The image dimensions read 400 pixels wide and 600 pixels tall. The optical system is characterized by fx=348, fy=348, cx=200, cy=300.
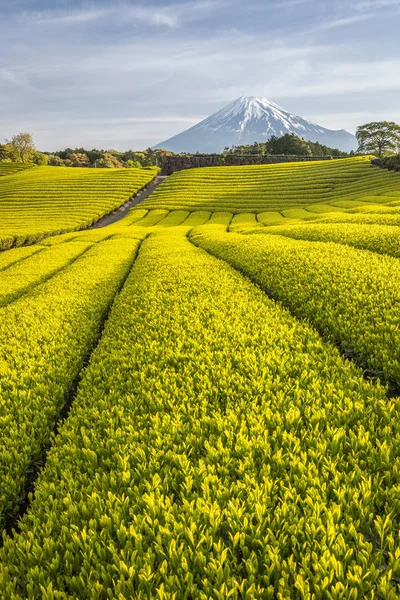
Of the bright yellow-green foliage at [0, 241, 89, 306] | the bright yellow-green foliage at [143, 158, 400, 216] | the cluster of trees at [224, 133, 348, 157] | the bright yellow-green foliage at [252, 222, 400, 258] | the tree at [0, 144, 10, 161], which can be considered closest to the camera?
the bright yellow-green foliage at [252, 222, 400, 258]

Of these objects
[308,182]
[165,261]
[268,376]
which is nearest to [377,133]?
[308,182]

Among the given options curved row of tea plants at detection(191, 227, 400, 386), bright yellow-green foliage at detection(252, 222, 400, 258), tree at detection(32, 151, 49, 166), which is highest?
tree at detection(32, 151, 49, 166)

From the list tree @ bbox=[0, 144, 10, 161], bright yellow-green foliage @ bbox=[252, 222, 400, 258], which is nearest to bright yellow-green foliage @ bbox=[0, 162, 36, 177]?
tree @ bbox=[0, 144, 10, 161]

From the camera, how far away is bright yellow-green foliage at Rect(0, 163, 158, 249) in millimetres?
43625

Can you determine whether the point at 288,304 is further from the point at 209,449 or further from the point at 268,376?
the point at 209,449

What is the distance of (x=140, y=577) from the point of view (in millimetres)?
2682

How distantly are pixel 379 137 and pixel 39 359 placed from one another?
331 ft

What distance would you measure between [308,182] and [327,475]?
→ 206ft

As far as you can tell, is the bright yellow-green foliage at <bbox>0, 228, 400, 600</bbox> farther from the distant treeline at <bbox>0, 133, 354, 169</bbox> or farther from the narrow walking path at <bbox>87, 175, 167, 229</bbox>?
the distant treeline at <bbox>0, 133, 354, 169</bbox>

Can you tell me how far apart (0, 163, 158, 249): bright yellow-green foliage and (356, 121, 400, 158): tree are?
53.4m

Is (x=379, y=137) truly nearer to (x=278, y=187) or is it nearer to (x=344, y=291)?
(x=278, y=187)

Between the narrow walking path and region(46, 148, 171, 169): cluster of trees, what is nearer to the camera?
the narrow walking path

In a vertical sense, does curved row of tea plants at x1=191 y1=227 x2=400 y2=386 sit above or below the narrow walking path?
below

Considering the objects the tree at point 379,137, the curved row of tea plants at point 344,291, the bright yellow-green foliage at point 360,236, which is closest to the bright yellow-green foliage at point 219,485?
the curved row of tea plants at point 344,291
